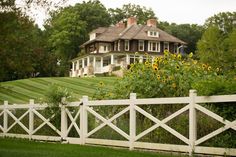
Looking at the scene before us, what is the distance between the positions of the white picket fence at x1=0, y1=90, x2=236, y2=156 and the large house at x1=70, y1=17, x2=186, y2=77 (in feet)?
145

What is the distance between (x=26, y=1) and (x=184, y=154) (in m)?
7.76

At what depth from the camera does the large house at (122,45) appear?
201 ft

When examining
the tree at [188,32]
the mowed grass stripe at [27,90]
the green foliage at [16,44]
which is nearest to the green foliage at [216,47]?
the mowed grass stripe at [27,90]

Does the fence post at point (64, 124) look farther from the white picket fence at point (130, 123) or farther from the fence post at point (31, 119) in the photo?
the fence post at point (31, 119)

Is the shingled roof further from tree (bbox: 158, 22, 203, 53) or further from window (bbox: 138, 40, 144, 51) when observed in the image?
tree (bbox: 158, 22, 203, 53)

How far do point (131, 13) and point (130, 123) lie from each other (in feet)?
291

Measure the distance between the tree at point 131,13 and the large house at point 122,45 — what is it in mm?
28727

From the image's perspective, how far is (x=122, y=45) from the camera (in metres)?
61.6

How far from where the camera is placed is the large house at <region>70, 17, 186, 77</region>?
6122 cm

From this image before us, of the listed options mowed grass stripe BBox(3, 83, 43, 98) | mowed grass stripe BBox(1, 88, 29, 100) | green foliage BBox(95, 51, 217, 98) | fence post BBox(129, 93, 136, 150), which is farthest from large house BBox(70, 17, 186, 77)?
fence post BBox(129, 93, 136, 150)

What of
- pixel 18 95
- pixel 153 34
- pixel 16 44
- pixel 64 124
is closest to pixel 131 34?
pixel 153 34

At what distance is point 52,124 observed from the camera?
1357 centimetres

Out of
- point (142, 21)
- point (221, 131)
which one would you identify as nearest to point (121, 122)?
point (221, 131)

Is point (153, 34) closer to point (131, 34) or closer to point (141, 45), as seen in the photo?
point (141, 45)
